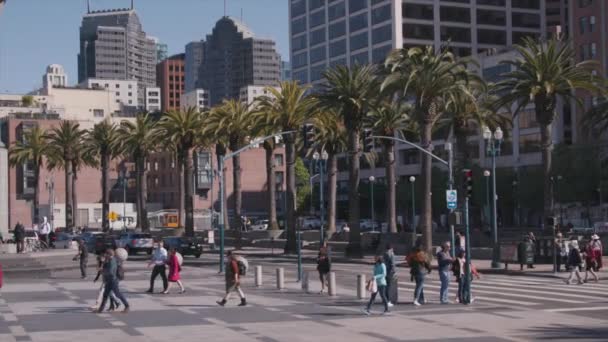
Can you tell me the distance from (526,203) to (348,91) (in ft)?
136

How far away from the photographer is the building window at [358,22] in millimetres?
137125

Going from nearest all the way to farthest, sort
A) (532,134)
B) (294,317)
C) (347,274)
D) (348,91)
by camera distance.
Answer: (294,317)
(347,274)
(348,91)
(532,134)

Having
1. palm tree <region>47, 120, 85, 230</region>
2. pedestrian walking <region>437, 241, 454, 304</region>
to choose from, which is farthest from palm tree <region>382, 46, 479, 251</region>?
palm tree <region>47, 120, 85, 230</region>

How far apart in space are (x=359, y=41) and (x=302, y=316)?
370 ft

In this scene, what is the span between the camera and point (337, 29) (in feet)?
472

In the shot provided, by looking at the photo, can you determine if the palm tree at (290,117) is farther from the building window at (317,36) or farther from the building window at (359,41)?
the building window at (317,36)

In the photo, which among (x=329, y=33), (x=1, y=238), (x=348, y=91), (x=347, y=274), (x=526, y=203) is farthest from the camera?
(x=329, y=33)

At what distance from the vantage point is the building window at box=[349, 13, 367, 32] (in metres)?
137

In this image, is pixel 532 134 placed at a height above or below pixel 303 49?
below

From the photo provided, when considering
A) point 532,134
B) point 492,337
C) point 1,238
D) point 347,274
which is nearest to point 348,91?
point 347,274

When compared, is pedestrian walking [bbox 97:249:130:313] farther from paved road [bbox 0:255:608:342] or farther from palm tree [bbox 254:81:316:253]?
palm tree [bbox 254:81:316:253]

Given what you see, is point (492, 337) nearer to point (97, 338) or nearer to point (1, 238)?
point (97, 338)

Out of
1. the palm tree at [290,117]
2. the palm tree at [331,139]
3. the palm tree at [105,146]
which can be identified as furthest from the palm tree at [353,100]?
the palm tree at [105,146]

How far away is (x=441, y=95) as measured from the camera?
55406 millimetres
